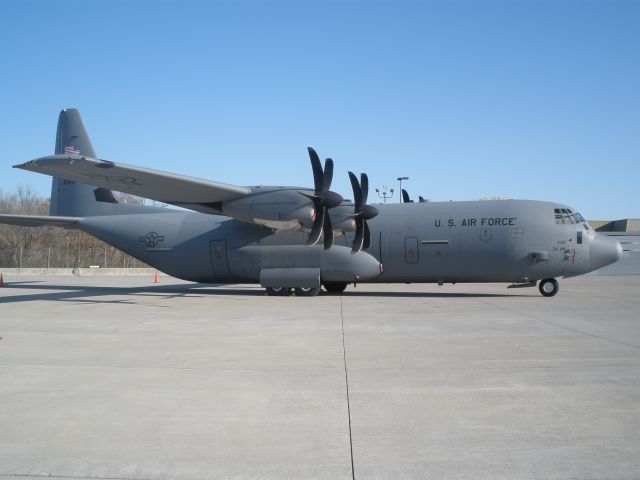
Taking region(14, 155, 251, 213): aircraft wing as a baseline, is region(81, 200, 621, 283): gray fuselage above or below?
below

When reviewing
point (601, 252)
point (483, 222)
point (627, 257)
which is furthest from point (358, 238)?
point (627, 257)

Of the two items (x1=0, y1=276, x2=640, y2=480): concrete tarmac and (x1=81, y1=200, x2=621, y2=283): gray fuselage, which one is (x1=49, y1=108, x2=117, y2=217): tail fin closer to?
(x1=81, y1=200, x2=621, y2=283): gray fuselage

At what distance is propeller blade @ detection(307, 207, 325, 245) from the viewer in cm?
1827

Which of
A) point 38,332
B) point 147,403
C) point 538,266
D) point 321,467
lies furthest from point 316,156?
point 321,467

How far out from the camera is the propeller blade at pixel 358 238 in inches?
765

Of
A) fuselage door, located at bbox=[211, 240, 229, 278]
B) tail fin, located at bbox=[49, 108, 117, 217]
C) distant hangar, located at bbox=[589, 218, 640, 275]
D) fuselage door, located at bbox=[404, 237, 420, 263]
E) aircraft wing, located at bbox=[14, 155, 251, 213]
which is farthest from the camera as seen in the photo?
distant hangar, located at bbox=[589, 218, 640, 275]

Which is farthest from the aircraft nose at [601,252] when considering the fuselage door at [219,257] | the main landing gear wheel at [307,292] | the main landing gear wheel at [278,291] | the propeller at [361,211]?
the fuselage door at [219,257]

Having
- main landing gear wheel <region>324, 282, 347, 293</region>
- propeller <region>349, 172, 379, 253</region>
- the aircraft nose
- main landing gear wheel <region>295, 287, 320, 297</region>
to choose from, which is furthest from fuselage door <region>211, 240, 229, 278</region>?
the aircraft nose

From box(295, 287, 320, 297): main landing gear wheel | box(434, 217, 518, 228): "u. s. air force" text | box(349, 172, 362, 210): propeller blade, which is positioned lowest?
box(295, 287, 320, 297): main landing gear wheel

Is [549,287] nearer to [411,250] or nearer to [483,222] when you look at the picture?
[483,222]

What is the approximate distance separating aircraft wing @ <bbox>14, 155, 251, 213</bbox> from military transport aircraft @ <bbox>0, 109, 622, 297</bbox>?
42 millimetres

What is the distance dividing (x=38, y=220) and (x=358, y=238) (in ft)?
42.3

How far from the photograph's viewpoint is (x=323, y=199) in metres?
18.6

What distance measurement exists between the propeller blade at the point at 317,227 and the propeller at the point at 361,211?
1.49 meters
